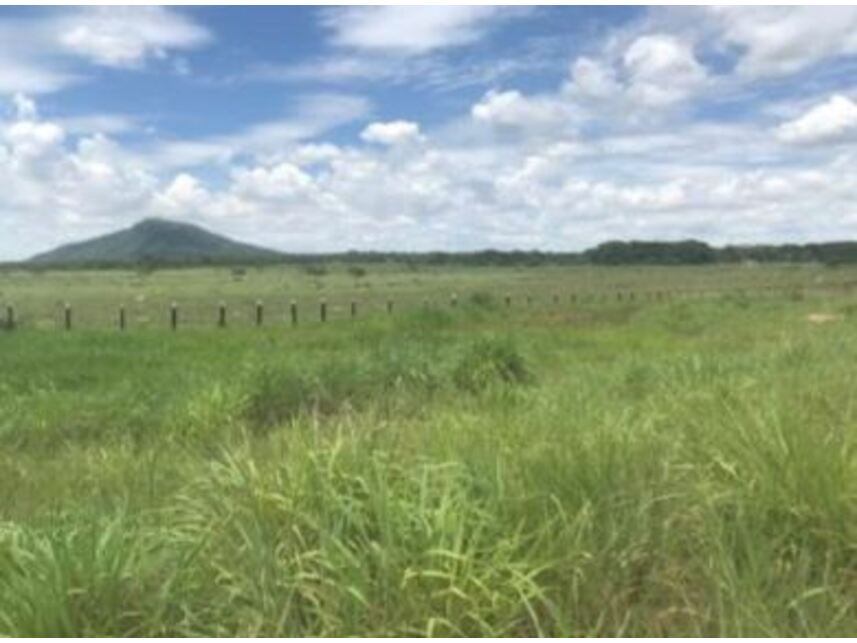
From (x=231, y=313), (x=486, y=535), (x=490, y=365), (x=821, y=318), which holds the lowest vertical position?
(x=231, y=313)

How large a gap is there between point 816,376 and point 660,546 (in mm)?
6209

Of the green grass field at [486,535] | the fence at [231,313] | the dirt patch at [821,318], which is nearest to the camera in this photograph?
the green grass field at [486,535]

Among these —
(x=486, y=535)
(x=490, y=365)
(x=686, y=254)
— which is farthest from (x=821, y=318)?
(x=686, y=254)

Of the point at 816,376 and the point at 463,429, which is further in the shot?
the point at 816,376

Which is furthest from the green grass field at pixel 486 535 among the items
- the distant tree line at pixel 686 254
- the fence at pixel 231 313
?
the distant tree line at pixel 686 254

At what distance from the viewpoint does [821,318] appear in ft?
106

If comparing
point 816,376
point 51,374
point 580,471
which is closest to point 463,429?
point 580,471

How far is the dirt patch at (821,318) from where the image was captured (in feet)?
99.2

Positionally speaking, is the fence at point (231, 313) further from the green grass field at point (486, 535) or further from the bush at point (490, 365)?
the green grass field at point (486, 535)

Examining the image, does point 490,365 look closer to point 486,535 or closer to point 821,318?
point 486,535

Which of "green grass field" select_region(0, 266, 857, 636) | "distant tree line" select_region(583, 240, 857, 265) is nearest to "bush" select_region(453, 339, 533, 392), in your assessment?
"green grass field" select_region(0, 266, 857, 636)

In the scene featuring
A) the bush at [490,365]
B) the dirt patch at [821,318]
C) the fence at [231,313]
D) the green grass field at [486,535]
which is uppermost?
the green grass field at [486,535]

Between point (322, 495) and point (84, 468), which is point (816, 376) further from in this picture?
point (322, 495)

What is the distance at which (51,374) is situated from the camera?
1867 cm
